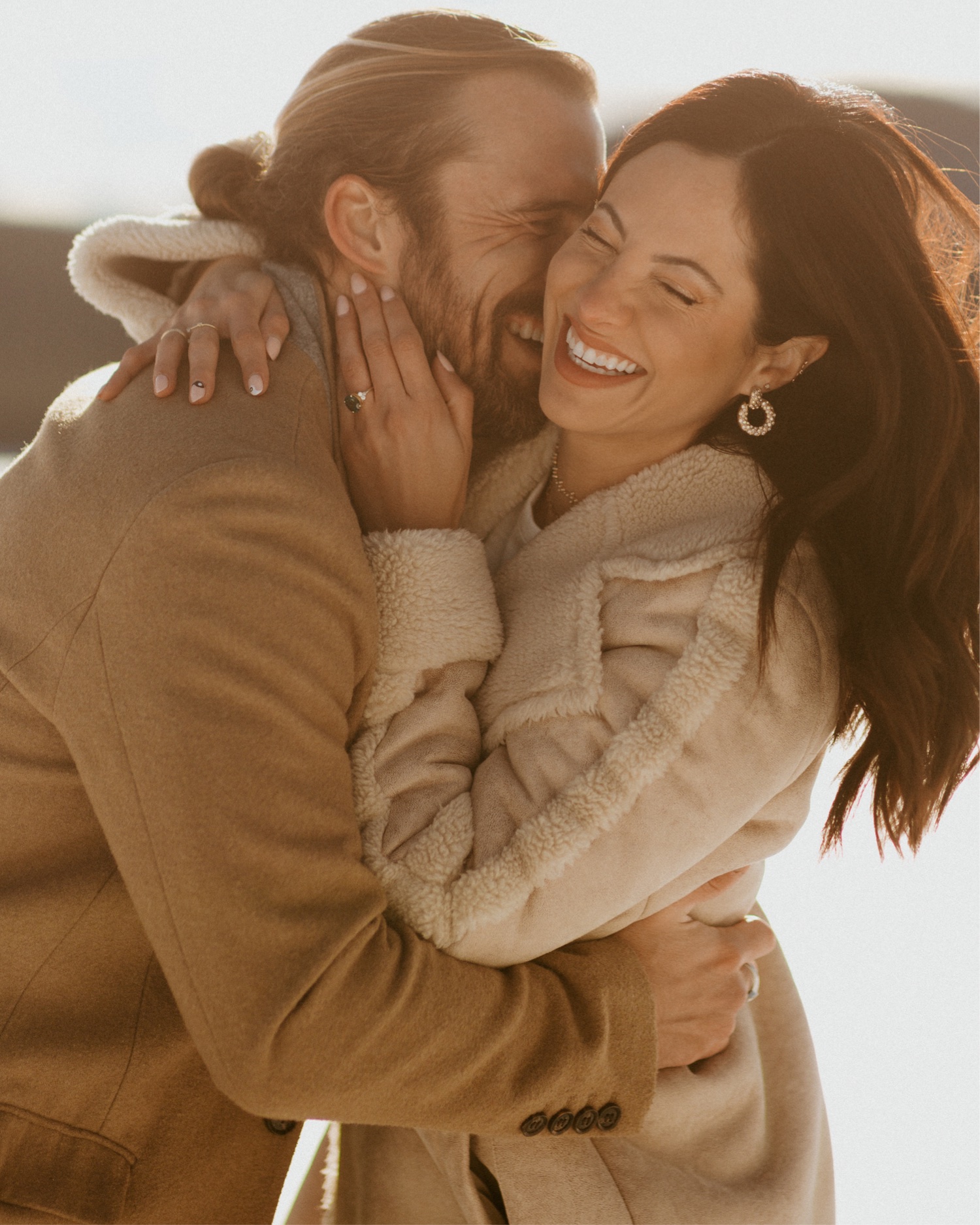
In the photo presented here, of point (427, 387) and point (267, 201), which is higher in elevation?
point (267, 201)

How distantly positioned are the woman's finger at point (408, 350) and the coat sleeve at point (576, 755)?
26cm

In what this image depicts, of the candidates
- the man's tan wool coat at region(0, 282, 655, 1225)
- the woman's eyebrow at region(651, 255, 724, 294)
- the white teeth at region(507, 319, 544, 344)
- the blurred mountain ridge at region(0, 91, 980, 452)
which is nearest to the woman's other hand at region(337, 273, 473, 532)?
the man's tan wool coat at region(0, 282, 655, 1225)

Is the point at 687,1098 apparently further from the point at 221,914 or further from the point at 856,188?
the point at 856,188

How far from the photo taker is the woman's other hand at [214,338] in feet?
3.56

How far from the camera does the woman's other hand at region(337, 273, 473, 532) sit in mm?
1251

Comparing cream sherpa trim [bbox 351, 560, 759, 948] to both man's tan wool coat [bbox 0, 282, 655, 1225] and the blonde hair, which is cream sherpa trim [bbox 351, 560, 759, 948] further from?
the blonde hair

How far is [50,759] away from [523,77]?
43.3 inches

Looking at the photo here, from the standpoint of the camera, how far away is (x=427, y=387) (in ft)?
4.38

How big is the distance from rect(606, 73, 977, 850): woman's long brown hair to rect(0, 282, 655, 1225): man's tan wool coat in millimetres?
415

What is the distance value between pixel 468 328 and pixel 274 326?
0.35 meters

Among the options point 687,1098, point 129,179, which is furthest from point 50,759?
point 129,179

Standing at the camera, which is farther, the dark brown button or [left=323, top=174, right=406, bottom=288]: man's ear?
[left=323, top=174, right=406, bottom=288]: man's ear

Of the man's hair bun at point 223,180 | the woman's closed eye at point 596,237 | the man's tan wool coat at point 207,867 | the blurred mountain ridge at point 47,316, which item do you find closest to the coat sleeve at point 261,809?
the man's tan wool coat at point 207,867

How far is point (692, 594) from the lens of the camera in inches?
44.3
